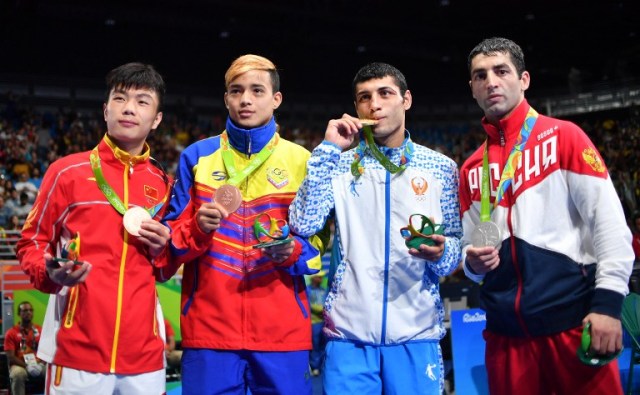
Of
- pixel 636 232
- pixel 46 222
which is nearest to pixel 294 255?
pixel 46 222

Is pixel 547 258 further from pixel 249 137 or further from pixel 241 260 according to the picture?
pixel 249 137

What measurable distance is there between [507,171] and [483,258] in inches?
16.7

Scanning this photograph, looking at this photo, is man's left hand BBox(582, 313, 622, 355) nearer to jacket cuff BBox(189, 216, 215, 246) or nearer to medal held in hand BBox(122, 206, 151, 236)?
jacket cuff BBox(189, 216, 215, 246)

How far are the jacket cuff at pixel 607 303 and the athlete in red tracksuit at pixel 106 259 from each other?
69.5 inches

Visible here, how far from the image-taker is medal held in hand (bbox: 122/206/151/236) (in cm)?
274

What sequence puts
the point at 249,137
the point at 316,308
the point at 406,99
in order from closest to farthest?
the point at 249,137 → the point at 406,99 → the point at 316,308

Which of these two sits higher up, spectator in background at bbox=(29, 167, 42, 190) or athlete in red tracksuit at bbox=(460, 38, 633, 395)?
spectator in background at bbox=(29, 167, 42, 190)


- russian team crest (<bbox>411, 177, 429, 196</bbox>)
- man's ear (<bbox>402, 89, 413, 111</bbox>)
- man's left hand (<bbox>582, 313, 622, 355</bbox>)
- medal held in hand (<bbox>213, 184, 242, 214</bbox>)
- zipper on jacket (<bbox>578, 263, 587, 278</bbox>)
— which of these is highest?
man's ear (<bbox>402, 89, 413, 111</bbox>)

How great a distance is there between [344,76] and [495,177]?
24898 millimetres

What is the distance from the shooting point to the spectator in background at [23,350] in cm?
665

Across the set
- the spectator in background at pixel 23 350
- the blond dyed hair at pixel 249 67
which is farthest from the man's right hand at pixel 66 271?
the spectator in background at pixel 23 350

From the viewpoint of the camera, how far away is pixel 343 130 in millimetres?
2959

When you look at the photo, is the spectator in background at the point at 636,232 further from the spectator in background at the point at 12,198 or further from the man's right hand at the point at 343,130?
the spectator in background at the point at 12,198

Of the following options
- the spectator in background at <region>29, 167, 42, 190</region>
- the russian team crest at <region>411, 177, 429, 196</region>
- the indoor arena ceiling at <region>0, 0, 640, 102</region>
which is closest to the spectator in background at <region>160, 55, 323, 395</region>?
the russian team crest at <region>411, 177, 429, 196</region>
